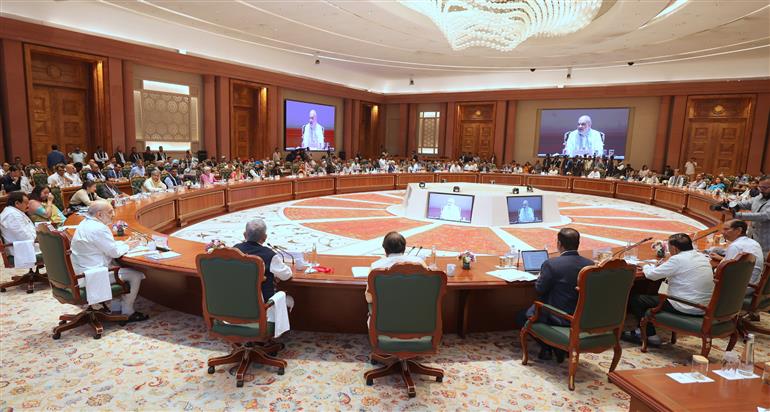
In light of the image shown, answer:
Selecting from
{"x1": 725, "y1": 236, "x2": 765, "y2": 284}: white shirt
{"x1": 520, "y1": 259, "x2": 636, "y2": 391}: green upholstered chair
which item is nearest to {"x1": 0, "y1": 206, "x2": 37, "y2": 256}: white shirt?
{"x1": 520, "y1": 259, "x2": 636, "y2": 391}: green upholstered chair

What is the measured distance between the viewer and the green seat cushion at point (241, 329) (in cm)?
308

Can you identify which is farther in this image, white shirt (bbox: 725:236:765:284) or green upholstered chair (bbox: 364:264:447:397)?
white shirt (bbox: 725:236:765:284)

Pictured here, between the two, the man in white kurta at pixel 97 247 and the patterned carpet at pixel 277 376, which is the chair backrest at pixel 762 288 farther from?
the man in white kurta at pixel 97 247

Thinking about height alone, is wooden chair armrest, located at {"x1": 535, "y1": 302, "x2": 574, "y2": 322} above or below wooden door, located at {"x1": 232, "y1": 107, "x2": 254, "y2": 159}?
below

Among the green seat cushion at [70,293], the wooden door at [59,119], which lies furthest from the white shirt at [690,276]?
the wooden door at [59,119]

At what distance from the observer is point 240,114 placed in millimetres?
17219

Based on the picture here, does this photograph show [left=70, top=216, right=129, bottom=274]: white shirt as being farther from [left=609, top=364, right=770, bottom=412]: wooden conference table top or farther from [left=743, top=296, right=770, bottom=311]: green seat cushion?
[left=743, top=296, right=770, bottom=311]: green seat cushion

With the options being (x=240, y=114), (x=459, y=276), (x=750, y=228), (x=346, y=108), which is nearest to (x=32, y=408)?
(x=459, y=276)

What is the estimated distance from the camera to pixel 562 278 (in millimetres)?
3207

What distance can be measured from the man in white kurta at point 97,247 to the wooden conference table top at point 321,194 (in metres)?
0.13

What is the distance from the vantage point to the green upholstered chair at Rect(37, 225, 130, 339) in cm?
363

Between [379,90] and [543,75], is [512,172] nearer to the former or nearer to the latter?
[543,75]

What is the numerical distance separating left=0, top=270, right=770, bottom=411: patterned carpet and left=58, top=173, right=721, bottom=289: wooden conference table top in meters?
0.57

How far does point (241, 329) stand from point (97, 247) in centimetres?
165
